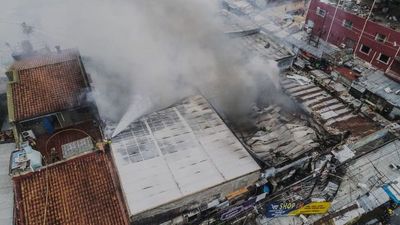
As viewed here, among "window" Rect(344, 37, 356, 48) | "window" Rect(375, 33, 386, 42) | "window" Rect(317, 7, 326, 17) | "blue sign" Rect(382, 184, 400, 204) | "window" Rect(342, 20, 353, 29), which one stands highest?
"window" Rect(317, 7, 326, 17)

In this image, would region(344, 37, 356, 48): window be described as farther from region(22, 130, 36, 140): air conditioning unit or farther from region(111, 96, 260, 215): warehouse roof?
region(22, 130, 36, 140): air conditioning unit

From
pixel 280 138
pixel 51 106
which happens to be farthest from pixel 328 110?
pixel 51 106

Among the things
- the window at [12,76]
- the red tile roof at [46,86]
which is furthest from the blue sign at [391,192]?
the window at [12,76]

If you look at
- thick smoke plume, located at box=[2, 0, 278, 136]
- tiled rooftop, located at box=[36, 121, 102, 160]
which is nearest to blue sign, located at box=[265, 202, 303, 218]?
thick smoke plume, located at box=[2, 0, 278, 136]

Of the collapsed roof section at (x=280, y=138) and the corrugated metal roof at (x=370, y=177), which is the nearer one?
the collapsed roof section at (x=280, y=138)

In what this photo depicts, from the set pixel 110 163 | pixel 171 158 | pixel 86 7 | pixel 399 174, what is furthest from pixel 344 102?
pixel 86 7

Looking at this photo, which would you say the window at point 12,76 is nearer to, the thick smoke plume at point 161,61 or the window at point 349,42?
the thick smoke plume at point 161,61

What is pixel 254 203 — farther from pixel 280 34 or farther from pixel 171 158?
pixel 280 34
